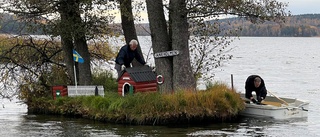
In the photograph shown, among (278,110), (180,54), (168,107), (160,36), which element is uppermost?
(160,36)

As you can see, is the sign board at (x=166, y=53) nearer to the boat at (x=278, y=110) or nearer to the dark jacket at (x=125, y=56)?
the dark jacket at (x=125, y=56)

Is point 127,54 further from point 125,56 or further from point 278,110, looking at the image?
point 278,110

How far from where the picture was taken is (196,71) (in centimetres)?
2308

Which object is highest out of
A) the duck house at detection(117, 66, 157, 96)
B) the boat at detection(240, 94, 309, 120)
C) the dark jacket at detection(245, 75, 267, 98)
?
the duck house at detection(117, 66, 157, 96)

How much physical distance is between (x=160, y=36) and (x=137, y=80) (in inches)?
67.3

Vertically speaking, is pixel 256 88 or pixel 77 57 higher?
pixel 77 57

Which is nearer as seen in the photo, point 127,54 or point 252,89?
point 127,54

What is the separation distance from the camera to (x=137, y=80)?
1955cm

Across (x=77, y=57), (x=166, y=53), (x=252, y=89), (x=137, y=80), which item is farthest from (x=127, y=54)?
(x=252, y=89)

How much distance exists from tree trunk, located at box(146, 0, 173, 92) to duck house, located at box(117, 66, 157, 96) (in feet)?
1.01

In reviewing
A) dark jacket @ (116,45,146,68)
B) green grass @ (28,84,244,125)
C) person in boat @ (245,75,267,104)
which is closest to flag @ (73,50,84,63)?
dark jacket @ (116,45,146,68)

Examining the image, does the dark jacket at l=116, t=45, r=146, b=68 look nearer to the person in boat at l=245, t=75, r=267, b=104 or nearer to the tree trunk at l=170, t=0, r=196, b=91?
the tree trunk at l=170, t=0, r=196, b=91

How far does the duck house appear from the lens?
19578 millimetres

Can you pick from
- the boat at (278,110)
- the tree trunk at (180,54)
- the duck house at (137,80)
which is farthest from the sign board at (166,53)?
the boat at (278,110)
